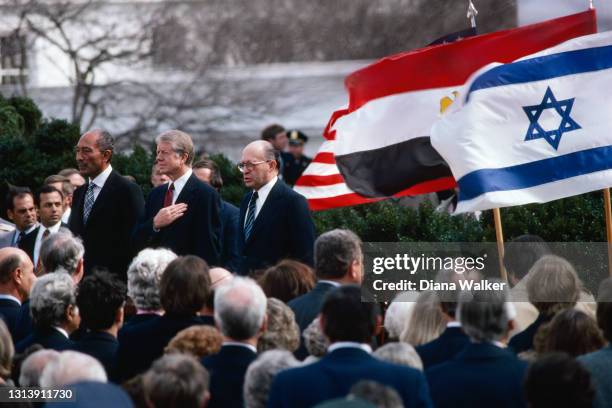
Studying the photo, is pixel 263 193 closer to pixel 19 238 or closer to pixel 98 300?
pixel 19 238

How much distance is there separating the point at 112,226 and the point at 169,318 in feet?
10.3

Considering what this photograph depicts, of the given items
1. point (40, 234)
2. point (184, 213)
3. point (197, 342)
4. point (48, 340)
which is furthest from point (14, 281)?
point (40, 234)

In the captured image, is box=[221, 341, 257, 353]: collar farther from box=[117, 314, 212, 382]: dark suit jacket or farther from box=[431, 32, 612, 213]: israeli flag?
box=[431, 32, 612, 213]: israeli flag

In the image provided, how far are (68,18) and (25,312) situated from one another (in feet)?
63.0

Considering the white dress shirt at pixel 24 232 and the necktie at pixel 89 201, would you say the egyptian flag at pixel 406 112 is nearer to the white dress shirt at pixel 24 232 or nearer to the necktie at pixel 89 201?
the necktie at pixel 89 201

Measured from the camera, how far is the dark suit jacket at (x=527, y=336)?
24.6 ft

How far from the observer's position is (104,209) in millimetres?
10430

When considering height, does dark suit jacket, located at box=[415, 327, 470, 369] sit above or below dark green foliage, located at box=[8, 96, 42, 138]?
below

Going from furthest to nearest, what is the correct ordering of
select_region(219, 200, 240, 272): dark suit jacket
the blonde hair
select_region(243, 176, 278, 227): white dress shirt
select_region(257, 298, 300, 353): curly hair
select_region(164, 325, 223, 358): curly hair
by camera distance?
select_region(219, 200, 240, 272): dark suit jacket, select_region(243, 176, 278, 227): white dress shirt, the blonde hair, select_region(257, 298, 300, 353): curly hair, select_region(164, 325, 223, 358): curly hair

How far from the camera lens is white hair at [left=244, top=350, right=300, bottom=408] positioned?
614 cm

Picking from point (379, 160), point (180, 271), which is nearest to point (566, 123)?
point (379, 160)

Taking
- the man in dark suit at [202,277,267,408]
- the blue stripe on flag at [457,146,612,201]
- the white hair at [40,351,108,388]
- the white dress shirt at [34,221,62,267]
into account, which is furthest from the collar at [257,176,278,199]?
the white hair at [40,351,108,388]

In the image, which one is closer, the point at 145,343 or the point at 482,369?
the point at 482,369

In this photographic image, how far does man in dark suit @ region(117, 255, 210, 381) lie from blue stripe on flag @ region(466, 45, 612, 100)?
3065mm
